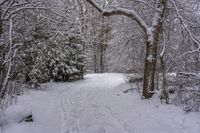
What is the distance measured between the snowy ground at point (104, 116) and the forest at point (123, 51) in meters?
0.15

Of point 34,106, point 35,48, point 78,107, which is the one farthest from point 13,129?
point 35,48

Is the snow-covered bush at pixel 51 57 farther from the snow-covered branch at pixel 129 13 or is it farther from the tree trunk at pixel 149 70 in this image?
the tree trunk at pixel 149 70

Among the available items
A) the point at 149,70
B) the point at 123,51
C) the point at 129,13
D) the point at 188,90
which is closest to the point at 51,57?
the point at 123,51

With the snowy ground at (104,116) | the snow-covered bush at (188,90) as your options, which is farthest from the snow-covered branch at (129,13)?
the snowy ground at (104,116)

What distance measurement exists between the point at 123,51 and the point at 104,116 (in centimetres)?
736

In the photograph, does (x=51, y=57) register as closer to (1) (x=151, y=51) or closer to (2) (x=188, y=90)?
(1) (x=151, y=51)

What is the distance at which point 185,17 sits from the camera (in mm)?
10406

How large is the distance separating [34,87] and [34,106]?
411cm

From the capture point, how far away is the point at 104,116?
862 centimetres

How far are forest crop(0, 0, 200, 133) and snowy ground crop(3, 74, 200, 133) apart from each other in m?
0.15

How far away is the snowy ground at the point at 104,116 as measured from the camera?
23.5 feet

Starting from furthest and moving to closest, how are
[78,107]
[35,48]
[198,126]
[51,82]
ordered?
[51,82] → [35,48] → [78,107] → [198,126]

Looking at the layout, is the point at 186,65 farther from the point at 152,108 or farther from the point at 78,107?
the point at 78,107

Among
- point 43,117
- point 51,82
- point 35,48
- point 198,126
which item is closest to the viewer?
point 198,126
